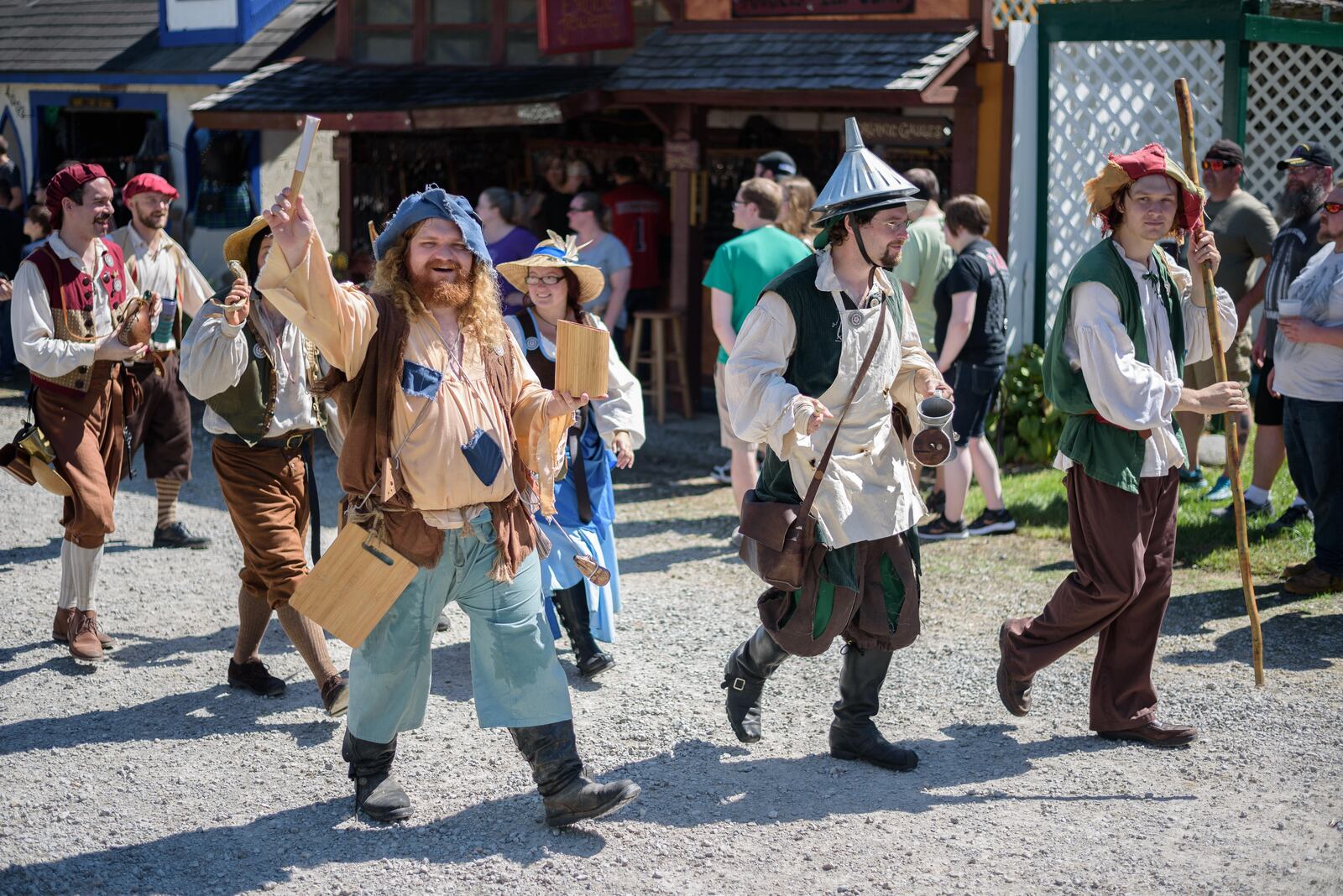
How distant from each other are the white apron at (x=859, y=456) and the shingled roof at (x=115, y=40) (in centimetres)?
1134

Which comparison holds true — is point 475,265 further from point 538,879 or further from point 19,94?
point 19,94

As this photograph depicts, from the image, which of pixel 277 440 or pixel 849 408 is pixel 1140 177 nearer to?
pixel 849 408

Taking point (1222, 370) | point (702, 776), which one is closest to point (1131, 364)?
point (1222, 370)

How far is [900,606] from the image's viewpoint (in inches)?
176

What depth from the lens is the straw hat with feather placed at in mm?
5309

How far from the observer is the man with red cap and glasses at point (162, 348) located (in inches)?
260

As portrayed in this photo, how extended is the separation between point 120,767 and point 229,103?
28.9 feet

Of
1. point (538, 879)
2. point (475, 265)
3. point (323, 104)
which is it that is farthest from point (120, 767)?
point (323, 104)

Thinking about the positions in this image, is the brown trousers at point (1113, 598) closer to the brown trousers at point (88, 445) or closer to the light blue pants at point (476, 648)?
the light blue pants at point (476, 648)

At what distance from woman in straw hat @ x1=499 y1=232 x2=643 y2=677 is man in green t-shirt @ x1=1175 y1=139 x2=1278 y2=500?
146 inches

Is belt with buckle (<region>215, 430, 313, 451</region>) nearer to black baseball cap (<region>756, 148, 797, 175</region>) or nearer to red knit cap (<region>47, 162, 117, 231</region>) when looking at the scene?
red knit cap (<region>47, 162, 117, 231</region>)

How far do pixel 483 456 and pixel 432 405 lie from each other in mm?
193

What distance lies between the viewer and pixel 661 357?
10742mm

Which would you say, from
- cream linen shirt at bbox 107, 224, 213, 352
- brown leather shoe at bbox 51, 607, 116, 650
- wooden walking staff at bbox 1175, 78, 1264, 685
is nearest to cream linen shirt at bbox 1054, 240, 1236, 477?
wooden walking staff at bbox 1175, 78, 1264, 685
